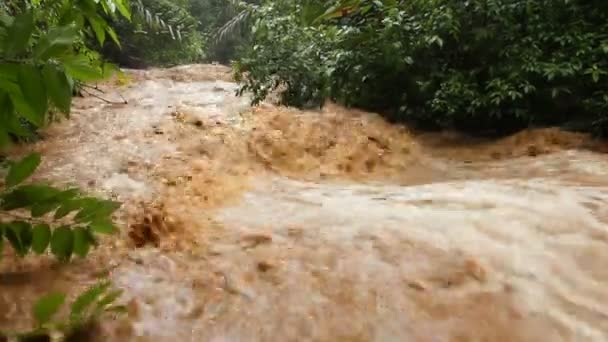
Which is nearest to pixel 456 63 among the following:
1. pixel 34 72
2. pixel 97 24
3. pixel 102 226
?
pixel 97 24

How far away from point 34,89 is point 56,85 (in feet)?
0.11

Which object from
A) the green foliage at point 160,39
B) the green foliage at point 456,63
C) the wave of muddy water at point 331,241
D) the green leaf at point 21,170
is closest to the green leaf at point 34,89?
the green leaf at point 21,170

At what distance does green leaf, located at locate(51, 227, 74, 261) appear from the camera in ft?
3.59

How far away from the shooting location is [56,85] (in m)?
0.81

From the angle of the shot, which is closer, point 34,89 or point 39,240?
point 34,89

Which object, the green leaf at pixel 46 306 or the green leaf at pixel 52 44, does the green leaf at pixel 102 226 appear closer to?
the green leaf at pixel 46 306

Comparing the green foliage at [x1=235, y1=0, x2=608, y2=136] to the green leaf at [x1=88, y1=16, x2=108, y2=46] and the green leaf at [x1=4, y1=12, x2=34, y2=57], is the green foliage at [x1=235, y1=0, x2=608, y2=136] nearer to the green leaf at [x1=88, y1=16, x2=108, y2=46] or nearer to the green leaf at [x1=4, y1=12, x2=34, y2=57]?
the green leaf at [x1=88, y1=16, x2=108, y2=46]

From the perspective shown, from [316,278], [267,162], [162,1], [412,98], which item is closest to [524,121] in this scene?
[412,98]

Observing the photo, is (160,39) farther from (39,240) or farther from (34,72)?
(34,72)

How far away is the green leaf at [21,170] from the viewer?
970 millimetres

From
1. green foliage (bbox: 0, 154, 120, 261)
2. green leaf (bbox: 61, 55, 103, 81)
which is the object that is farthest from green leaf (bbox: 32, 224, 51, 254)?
green leaf (bbox: 61, 55, 103, 81)

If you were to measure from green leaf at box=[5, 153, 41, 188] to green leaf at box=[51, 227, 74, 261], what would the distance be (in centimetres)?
16

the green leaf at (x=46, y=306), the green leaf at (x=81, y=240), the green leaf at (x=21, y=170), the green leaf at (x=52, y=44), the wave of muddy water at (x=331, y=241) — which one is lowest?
the wave of muddy water at (x=331, y=241)

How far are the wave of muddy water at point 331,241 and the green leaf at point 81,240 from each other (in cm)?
61
